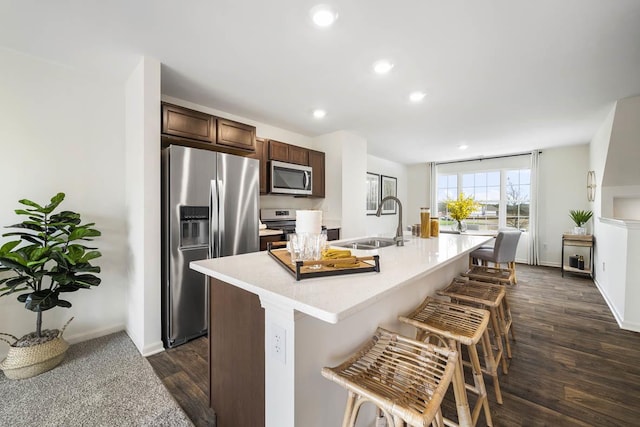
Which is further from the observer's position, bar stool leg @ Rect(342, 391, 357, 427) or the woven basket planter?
the woven basket planter

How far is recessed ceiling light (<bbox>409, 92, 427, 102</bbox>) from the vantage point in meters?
2.74

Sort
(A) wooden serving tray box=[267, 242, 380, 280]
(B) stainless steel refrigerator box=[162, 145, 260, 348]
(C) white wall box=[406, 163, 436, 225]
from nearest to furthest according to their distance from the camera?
(A) wooden serving tray box=[267, 242, 380, 280]
(B) stainless steel refrigerator box=[162, 145, 260, 348]
(C) white wall box=[406, 163, 436, 225]

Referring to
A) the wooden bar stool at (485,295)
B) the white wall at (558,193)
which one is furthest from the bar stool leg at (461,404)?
the white wall at (558,193)

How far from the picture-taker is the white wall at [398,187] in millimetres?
6109

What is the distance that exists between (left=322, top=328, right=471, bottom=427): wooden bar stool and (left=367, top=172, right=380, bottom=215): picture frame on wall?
491 cm

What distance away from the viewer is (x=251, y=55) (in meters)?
2.08

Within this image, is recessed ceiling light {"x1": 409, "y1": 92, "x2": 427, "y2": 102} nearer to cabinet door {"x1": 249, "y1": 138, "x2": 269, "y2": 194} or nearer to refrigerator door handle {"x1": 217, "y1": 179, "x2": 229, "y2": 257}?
cabinet door {"x1": 249, "y1": 138, "x2": 269, "y2": 194}

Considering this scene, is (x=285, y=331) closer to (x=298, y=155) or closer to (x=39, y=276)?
(x=39, y=276)

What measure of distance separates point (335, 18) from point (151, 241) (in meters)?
2.14

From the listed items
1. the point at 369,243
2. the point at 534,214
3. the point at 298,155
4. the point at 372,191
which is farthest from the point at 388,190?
the point at 369,243

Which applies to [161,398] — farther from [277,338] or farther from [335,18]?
[335,18]

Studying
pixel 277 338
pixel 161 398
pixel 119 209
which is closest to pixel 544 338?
pixel 277 338

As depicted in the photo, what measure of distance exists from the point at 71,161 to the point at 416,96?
3319 millimetres

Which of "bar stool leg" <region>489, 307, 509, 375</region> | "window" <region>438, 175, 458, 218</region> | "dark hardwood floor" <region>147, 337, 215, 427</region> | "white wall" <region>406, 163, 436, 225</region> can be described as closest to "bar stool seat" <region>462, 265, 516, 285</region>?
"bar stool leg" <region>489, 307, 509, 375</region>
